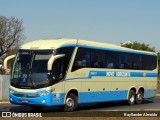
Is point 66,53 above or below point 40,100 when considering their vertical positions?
above

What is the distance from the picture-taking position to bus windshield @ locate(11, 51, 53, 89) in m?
19.2

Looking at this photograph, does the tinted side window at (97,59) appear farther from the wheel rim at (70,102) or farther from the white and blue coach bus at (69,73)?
the wheel rim at (70,102)

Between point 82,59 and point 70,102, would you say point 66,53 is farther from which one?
point 70,102

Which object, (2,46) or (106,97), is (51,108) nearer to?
(106,97)

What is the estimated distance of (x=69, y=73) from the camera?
66.7 feet

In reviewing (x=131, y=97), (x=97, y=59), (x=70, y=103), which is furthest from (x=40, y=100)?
(x=131, y=97)

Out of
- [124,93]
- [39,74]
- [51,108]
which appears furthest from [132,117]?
[124,93]

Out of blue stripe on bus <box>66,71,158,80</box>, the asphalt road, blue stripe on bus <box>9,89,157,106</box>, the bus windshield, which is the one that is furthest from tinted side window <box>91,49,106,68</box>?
the bus windshield

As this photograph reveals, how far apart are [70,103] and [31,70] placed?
265cm

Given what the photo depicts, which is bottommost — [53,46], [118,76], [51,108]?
[51,108]

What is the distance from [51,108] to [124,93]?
5.23 meters

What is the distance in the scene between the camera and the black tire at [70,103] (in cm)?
2039

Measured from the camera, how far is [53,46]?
19.8m

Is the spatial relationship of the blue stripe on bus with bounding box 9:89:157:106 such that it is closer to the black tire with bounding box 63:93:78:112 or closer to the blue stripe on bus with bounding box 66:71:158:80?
the black tire with bounding box 63:93:78:112
